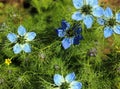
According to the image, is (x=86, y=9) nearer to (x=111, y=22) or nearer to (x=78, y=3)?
(x=78, y=3)

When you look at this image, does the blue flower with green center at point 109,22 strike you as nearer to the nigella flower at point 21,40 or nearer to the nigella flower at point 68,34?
the nigella flower at point 68,34

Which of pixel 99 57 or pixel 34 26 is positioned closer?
pixel 99 57

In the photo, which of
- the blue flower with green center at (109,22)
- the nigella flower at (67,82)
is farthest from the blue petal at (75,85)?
the blue flower with green center at (109,22)

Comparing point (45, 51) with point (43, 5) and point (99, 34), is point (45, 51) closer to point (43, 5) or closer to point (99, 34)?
point (99, 34)

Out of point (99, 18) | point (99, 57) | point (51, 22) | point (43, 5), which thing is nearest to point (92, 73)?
point (99, 57)

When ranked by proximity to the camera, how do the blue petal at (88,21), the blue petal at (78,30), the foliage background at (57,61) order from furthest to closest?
the foliage background at (57,61)
the blue petal at (78,30)
the blue petal at (88,21)

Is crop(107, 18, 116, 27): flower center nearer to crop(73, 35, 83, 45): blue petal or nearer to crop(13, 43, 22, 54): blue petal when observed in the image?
crop(73, 35, 83, 45): blue petal
